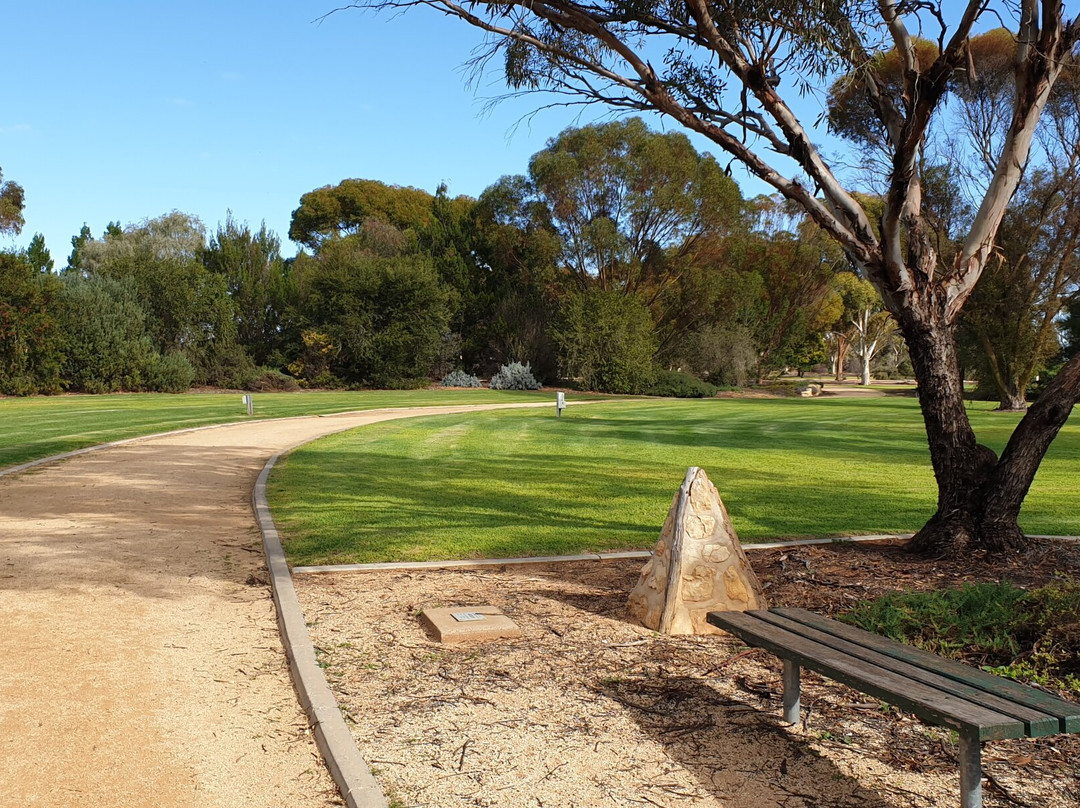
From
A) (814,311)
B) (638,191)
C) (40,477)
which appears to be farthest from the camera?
(814,311)

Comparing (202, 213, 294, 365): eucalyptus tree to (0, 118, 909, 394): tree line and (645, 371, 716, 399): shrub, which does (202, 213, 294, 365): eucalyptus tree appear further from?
(645, 371, 716, 399): shrub

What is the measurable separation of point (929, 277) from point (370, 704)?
5.24 meters

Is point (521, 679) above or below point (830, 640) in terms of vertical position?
below

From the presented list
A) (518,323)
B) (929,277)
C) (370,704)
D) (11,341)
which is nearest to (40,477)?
(370,704)

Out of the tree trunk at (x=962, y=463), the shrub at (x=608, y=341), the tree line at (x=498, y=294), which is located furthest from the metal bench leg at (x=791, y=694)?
the shrub at (x=608, y=341)

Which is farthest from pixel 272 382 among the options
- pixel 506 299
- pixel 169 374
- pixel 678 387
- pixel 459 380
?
pixel 678 387

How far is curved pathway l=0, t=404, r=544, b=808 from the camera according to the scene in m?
3.65

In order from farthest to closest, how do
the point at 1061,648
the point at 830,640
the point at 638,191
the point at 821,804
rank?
the point at 638,191, the point at 1061,648, the point at 830,640, the point at 821,804

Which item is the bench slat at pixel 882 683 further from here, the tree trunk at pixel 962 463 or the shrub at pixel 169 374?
the shrub at pixel 169 374

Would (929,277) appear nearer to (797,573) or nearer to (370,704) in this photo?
(797,573)

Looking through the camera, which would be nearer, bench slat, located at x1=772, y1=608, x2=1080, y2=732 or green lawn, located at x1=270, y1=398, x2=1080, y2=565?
bench slat, located at x1=772, y1=608, x2=1080, y2=732

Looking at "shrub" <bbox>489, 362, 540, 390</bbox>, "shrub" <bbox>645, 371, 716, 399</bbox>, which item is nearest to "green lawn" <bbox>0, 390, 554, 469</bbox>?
"shrub" <bbox>489, 362, 540, 390</bbox>

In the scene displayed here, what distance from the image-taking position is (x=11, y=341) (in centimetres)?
3272

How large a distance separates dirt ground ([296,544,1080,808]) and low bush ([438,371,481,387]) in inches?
1508
